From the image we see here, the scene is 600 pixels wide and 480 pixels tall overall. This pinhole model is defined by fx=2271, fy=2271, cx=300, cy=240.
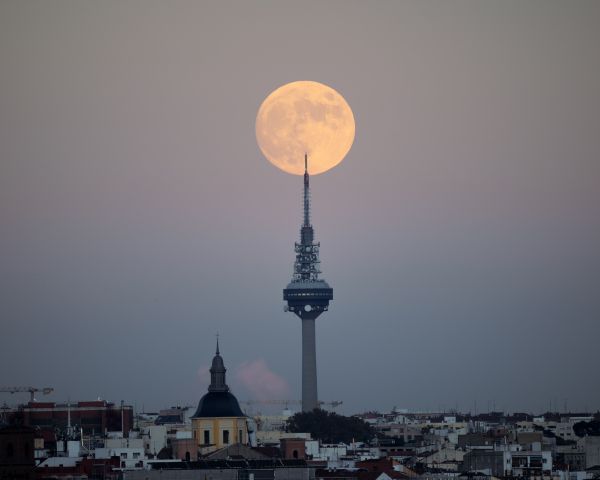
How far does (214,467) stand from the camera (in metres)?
111

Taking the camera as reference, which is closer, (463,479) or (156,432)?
(463,479)

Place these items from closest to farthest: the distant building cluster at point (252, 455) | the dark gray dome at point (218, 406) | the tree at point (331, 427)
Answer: the distant building cluster at point (252, 455) → the dark gray dome at point (218, 406) → the tree at point (331, 427)

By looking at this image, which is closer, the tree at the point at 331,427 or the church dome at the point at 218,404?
the church dome at the point at 218,404

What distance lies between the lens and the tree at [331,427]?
18625cm

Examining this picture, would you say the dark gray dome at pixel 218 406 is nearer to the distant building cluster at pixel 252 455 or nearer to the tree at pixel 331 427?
the distant building cluster at pixel 252 455

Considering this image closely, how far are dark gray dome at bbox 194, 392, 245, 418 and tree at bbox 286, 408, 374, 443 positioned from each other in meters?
34.7

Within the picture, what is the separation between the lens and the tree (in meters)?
186

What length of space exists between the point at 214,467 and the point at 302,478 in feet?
15.1

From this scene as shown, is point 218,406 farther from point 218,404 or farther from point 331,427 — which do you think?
point 331,427

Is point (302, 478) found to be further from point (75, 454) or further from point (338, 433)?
point (338, 433)

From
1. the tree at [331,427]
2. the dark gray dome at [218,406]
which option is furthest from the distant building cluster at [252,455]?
the tree at [331,427]

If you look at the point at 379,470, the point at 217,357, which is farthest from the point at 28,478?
the point at 217,357

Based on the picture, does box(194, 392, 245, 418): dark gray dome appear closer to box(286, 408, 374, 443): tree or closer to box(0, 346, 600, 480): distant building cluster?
box(0, 346, 600, 480): distant building cluster

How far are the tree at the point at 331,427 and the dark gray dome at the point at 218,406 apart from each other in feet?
114
